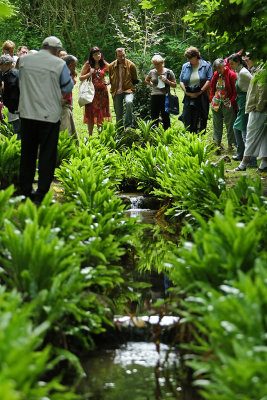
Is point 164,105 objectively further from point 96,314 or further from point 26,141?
point 96,314

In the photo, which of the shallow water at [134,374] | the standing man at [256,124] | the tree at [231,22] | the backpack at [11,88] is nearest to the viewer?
the shallow water at [134,374]

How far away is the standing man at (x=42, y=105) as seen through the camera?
7586 mm

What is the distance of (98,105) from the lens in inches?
531

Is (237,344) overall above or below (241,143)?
above

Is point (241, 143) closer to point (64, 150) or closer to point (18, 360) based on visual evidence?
point (64, 150)

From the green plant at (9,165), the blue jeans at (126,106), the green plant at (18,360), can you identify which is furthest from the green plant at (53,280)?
the blue jeans at (126,106)

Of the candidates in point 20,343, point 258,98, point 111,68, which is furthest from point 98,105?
point 20,343

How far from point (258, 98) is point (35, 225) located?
6.78m

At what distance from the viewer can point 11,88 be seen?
32.1 feet

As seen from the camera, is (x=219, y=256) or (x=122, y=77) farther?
(x=122, y=77)

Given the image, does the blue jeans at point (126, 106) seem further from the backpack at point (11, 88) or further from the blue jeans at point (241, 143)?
the backpack at point (11, 88)

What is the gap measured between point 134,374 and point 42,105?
410 centimetres

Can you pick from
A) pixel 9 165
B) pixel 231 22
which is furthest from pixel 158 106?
pixel 231 22

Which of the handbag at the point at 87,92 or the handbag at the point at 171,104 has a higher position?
the handbag at the point at 87,92
